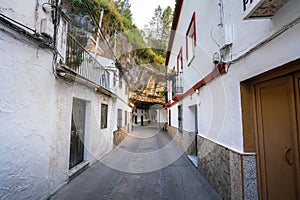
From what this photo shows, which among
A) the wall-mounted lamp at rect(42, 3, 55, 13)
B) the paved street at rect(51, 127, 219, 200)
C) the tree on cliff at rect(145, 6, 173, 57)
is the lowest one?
the paved street at rect(51, 127, 219, 200)

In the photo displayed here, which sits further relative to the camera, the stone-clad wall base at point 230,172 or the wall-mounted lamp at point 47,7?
the wall-mounted lamp at point 47,7

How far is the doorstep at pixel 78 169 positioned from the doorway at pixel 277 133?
4.25 metres

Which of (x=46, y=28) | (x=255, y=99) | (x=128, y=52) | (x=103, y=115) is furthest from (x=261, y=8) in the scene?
(x=128, y=52)

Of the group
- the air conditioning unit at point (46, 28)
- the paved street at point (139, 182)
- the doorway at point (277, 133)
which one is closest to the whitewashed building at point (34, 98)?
the air conditioning unit at point (46, 28)

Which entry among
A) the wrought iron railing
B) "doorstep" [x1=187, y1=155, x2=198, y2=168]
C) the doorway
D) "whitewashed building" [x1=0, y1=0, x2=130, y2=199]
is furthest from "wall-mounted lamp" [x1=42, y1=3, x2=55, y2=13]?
"doorstep" [x1=187, y1=155, x2=198, y2=168]

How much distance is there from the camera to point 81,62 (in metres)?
5.48

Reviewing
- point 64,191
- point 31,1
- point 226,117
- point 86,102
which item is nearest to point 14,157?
point 64,191

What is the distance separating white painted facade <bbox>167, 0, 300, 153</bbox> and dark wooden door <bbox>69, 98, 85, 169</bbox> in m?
3.89

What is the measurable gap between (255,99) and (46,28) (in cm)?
399

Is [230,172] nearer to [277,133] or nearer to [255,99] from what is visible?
[277,133]

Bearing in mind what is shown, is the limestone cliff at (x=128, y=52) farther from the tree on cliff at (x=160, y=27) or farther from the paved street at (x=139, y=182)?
the tree on cliff at (x=160, y=27)

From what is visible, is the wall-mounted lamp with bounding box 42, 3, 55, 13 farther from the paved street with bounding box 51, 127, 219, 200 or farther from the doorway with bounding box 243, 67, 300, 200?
the doorway with bounding box 243, 67, 300, 200

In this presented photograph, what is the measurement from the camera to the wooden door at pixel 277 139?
1932 mm

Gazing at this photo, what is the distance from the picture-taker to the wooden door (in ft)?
6.34
